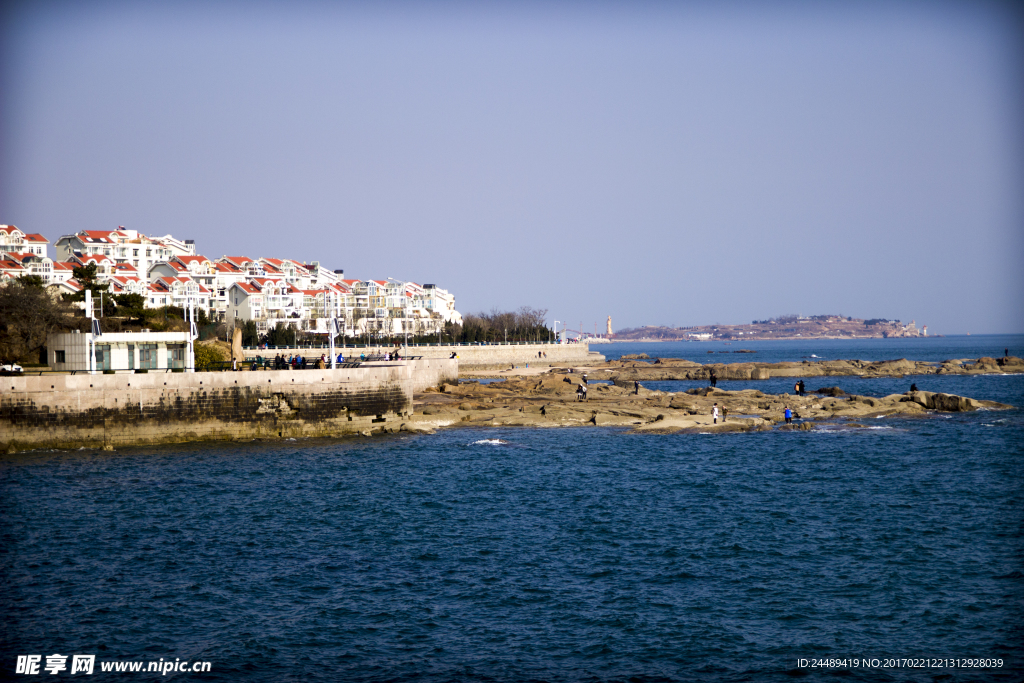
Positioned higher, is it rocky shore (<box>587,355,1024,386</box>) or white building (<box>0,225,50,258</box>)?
white building (<box>0,225,50,258</box>)

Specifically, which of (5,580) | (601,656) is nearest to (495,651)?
(601,656)

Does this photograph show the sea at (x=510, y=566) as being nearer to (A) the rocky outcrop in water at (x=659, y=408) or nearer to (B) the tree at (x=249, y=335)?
(A) the rocky outcrop in water at (x=659, y=408)

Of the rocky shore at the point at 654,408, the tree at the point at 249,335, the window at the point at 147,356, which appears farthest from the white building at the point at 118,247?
the window at the point at 147,356

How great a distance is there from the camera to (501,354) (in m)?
106

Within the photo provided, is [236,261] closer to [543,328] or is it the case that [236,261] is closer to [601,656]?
[543,328]

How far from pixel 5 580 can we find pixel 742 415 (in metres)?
38.7

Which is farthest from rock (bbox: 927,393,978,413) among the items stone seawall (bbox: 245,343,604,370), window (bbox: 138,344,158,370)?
stone seawall (bbox: 245,343,604,370)

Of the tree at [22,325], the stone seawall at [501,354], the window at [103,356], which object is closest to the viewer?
the window at [103,356]

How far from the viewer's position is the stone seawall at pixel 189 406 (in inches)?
1346

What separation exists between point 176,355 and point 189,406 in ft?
24.0

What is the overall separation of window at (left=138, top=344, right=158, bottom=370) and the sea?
7.10m

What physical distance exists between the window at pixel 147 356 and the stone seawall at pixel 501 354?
135 feet

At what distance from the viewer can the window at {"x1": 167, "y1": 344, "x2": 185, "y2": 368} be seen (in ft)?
138

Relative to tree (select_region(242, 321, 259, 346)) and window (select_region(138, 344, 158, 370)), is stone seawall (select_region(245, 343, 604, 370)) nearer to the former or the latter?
tree (select_region(242, 321, 259, 346))
